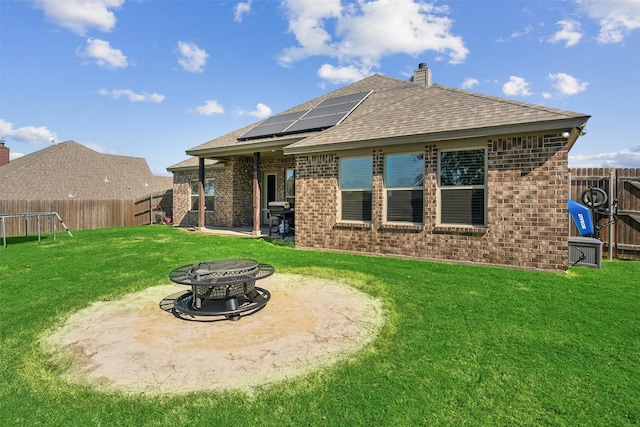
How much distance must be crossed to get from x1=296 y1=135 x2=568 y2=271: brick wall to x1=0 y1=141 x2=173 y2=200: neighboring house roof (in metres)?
22.8

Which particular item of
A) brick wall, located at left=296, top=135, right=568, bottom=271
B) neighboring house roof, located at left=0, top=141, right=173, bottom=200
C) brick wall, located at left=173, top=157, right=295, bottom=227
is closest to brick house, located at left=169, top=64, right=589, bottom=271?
brick wall, located at left=296, top=135, right=568, bottom=271

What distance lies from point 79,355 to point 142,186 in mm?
26745

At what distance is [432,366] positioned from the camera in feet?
9.18

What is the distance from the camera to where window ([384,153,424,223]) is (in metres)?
7.80

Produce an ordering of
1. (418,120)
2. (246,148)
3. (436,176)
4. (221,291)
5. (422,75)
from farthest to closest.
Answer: (422,75) → (246,148) → (418,120) → (436,176) → (221,291)

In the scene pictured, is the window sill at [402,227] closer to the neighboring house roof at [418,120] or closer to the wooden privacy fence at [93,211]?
the neighboring house roof at [418,120]

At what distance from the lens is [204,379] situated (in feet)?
8.68

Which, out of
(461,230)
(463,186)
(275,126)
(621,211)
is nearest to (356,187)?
(463,186)

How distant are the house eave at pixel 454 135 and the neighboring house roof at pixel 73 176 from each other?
67.4ft

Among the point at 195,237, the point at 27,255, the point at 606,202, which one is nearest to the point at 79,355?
the point at 27,255

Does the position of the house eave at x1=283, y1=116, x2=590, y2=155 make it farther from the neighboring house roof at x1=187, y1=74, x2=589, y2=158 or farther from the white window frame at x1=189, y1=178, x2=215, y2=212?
the white window frame at x1=189, y1=178, x2=215, y2=212

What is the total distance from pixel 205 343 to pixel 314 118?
390 inches

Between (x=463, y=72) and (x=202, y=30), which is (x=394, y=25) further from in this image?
(x=202, y=30)

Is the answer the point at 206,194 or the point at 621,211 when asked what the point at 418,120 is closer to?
the point at 621,211
